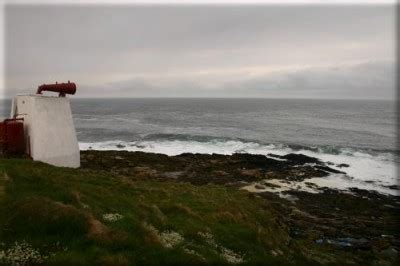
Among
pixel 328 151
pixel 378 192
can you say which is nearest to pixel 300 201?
pixel 378 192

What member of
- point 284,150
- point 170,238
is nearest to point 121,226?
point 170,238

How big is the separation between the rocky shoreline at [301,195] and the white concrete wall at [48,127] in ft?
14.0

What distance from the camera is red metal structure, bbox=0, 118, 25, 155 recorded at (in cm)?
2377

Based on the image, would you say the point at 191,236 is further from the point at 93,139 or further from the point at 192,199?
the point at 93,139

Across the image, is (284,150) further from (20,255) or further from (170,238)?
(20,255)

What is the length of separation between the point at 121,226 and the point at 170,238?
1699 mm

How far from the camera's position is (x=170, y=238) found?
13156 mm

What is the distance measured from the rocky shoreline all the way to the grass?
388 cm

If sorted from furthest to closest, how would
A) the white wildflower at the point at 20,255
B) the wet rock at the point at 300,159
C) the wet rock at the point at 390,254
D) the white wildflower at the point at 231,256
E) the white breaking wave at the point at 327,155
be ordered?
the wet rock at the point at 300,159 → the white breaking wave at the point at 327,155 → the wet rock at the point at 390,254 → the white wildflower at the point at 231,256 → the white wildflower at the point at 20,255

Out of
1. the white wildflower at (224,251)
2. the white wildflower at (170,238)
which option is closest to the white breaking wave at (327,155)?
the white wildflower at (224,251)

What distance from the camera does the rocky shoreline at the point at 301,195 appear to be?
21.0 meters

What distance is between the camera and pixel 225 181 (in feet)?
112

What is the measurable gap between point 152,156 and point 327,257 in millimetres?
26598

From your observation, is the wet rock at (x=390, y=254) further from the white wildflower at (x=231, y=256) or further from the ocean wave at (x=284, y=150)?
the ocean wave at (x=284, y=150)
